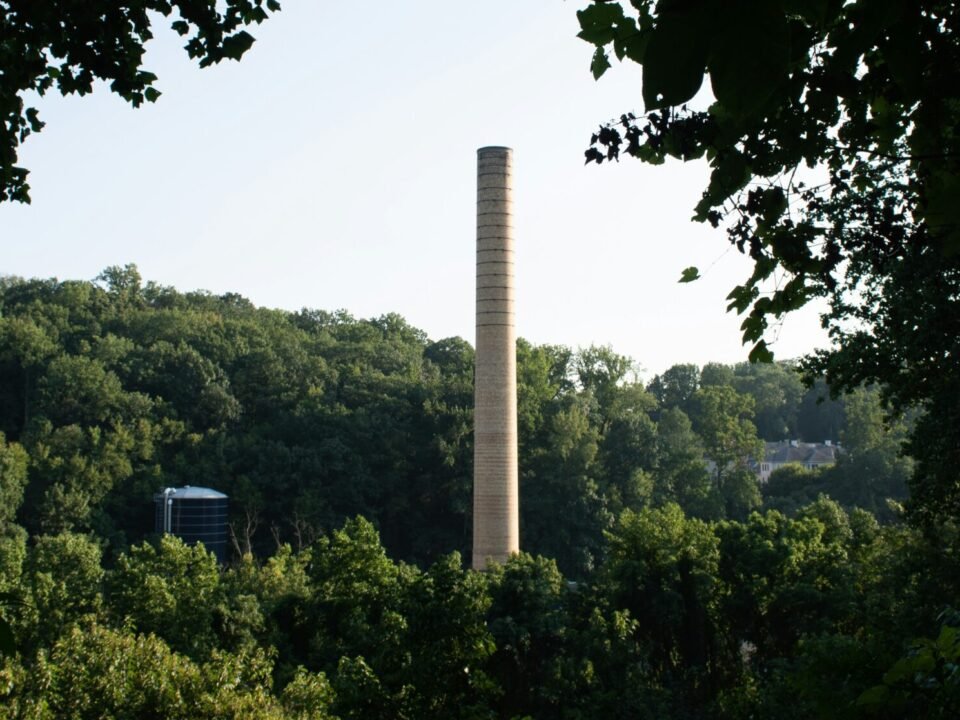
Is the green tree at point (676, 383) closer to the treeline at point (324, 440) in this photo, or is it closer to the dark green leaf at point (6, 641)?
the treeline at point (324, 440)

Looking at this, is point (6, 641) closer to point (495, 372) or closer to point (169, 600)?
point (169, 600)

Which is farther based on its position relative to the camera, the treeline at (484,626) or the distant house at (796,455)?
the distant house at (796,455)

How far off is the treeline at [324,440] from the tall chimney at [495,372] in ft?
34.4

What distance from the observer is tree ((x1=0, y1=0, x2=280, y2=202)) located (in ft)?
16.6

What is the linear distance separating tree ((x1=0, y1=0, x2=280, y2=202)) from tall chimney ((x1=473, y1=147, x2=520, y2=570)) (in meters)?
28.1

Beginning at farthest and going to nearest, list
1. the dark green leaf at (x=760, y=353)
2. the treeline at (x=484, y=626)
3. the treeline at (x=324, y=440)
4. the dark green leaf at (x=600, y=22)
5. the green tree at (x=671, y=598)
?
the treeline at (x=324, y=440) < the green tree at (x=671, y=598) < the treeline at (x=484, y=626) < the dark green leaf at (x=760, y=353) < the dark green leaf at (x=600, y=22)

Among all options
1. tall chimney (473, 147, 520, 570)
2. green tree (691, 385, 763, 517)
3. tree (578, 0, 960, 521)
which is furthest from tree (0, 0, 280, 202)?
green tree (691, 385, 763, 517)

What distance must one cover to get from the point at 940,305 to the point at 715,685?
1409 centimetres

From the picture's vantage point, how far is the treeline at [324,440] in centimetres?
4328

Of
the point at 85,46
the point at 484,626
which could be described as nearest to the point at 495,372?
the point at 484,626

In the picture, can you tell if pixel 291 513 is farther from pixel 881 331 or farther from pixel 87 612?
pixel 881 331

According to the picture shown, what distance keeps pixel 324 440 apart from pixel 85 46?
40.7 metres

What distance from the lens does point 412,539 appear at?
1789 inches

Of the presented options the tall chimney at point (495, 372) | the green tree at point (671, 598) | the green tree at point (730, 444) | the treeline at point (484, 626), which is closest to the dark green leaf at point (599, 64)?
the treeline at point (484, 626)
